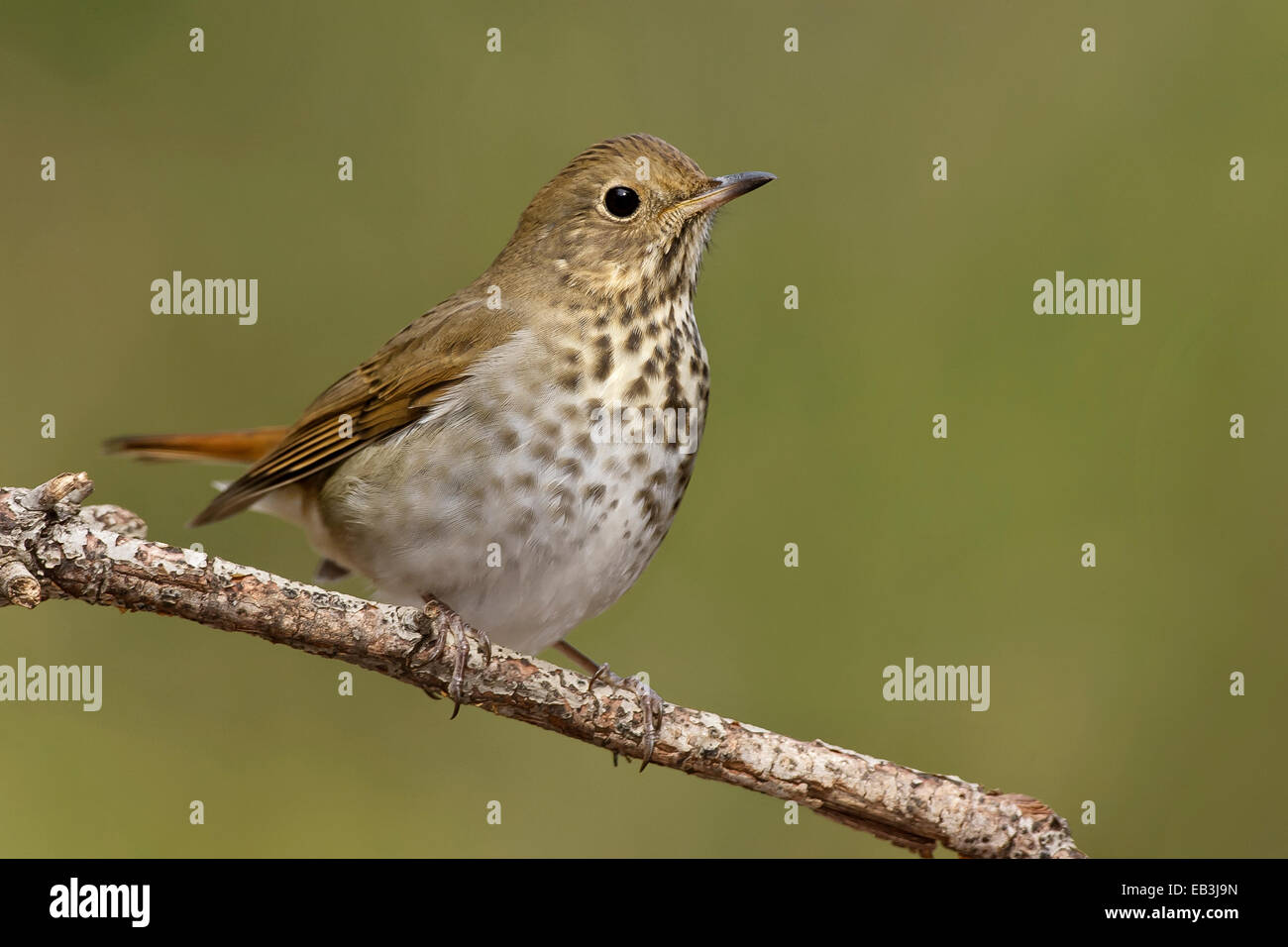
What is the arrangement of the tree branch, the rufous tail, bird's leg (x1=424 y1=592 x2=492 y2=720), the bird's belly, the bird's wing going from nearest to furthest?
the tree branch < bird's leg (x1=424 y1=592 x2=492 y2=720) < the bird's belly < the bird's wing < the rufous tail

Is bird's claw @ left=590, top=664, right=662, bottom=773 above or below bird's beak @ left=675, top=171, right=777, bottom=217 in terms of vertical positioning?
below

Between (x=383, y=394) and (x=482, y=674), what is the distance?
1004 millimetres

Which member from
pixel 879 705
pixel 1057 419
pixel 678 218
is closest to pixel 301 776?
pixel 879 705

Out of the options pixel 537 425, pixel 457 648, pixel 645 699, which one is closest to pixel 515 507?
pixel 537 425

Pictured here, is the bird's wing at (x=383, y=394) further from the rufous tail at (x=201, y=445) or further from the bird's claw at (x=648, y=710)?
the bird's claw at (x=648, y=710)

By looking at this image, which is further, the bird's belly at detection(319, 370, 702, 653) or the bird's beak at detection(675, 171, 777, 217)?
the bird's beak at detection(675, 171, 777, 217)

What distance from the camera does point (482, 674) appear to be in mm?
3205

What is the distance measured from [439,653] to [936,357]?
112 inches

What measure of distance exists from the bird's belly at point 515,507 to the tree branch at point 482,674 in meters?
0.35

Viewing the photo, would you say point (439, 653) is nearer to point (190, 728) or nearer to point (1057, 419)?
point (190, 728)

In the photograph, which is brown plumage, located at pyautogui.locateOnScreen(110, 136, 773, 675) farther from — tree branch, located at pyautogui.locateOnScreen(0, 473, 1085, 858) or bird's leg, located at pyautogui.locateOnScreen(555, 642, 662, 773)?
tree branch, located at pyautogui.locateOnScreen(0, 473, 1085, 858)

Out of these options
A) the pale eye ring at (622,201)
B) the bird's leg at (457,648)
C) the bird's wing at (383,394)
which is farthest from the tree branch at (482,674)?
the pale eye ring at (622,201)

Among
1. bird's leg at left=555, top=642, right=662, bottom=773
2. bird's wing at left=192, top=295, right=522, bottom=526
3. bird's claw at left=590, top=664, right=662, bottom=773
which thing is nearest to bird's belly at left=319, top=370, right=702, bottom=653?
bird's wing at left=192, top=295, right=522, bottom=526

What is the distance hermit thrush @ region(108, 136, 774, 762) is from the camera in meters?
3.53
